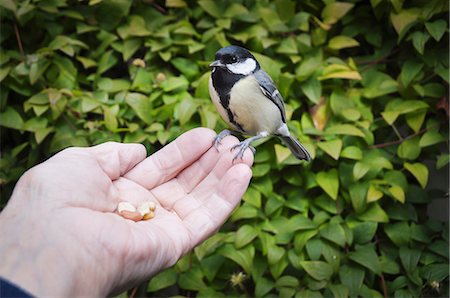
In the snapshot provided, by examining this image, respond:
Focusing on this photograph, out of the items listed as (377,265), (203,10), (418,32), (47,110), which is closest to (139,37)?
(203,10)

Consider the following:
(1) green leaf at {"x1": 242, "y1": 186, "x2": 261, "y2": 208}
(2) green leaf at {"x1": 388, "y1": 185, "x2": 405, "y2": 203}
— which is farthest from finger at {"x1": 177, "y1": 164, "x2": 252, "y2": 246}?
(2) green leaf at {"x1": 388, "y1": 185, "x2": 405, "y2": 203}

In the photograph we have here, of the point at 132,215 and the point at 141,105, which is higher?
the point at 132,215

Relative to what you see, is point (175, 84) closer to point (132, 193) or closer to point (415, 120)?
point (132, 193)

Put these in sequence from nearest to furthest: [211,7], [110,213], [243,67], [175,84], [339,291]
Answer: [110,213] → [243,67] → [339,291] → [175,84] → [211,7]

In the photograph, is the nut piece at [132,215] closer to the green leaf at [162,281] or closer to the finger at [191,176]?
the finger at [191,176]

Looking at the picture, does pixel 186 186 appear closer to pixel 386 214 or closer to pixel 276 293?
pixel 276 293

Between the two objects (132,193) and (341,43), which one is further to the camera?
(341,43)

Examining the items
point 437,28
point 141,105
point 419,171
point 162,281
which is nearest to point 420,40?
point 437,28
